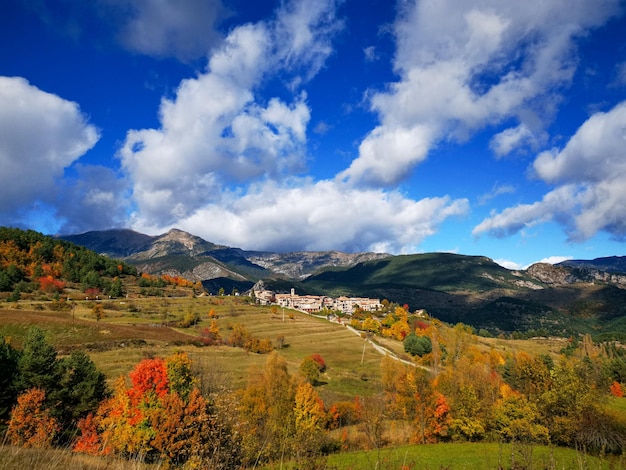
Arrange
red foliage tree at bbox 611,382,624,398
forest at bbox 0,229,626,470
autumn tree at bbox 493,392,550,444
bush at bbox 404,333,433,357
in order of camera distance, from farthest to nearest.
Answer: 1. bush at bbox 404,333,433,357
2. red foliage tree at bbox 611,382,624,398
3. autumn tree at bbox 493,392,550,444
4. forest at bbox 0,229,626,470

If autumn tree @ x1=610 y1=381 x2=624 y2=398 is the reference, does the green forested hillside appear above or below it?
above

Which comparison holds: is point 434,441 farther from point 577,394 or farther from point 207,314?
point 207,314

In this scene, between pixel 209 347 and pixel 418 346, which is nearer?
pixel 209 347

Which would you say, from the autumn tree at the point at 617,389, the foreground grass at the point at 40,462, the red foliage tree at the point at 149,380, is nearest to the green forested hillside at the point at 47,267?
the red foliage tree at the point at 149,380

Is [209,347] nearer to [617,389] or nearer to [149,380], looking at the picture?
[149,380]

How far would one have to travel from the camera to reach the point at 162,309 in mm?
129500

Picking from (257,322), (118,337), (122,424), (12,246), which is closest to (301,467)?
(122,424)

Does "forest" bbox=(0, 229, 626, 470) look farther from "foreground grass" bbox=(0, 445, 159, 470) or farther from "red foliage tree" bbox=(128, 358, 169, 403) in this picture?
"foreground grass" bbox=(0, 445, 159, 470)

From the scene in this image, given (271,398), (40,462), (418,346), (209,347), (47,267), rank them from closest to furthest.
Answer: (40,462) < (271,398) < (209,347) < (418,346) < (47,267)

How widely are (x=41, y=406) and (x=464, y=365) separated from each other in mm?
65022

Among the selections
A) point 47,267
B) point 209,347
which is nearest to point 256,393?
point 209,347

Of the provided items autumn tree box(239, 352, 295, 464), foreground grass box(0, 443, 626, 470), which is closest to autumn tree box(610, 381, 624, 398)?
foreground grass box(0, 443, 626, 470)

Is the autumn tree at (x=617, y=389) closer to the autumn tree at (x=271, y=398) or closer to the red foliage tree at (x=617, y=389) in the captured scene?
the red foliage tree at (x=617, y=389)

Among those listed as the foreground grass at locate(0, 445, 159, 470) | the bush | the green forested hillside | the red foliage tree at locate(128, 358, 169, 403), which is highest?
the green forested hillside
